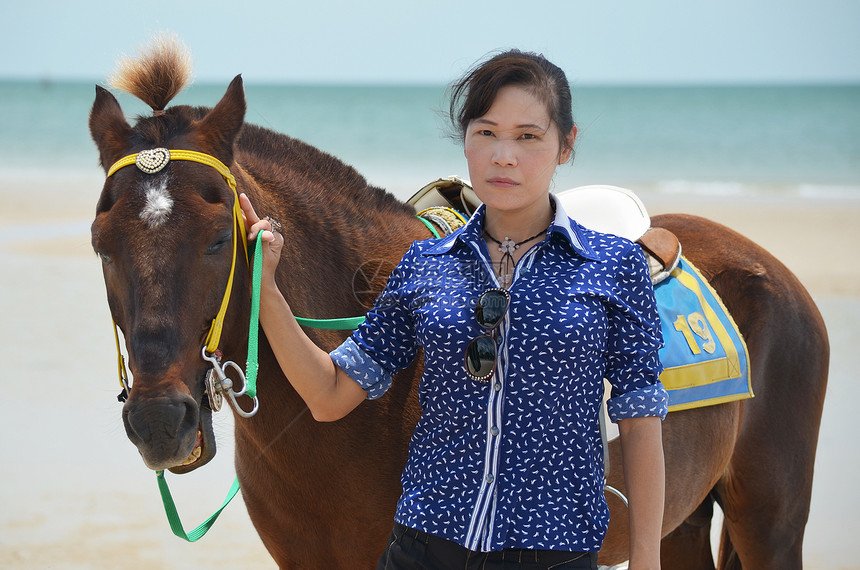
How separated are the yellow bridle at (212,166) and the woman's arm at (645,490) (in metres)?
0.85

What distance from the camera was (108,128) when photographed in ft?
5.91

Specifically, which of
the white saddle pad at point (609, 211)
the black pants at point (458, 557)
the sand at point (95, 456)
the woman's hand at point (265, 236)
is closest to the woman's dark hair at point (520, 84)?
the woman's hand at point (265, 236)

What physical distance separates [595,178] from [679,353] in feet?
62.7

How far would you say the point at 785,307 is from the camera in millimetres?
3033

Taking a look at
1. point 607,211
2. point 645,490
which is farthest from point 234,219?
point 607,211

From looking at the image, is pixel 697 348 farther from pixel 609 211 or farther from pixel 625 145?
pixel 625 145

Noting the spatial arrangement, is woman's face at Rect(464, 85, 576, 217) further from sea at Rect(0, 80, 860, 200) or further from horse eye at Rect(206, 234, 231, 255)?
sea at Rect(0, 80, 860, 200)

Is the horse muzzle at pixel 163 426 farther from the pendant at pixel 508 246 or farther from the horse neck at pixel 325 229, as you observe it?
the pendant at pixel 508 246

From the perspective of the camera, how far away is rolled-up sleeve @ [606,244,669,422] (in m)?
1.58

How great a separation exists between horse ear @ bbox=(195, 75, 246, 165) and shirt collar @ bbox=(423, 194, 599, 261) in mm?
508

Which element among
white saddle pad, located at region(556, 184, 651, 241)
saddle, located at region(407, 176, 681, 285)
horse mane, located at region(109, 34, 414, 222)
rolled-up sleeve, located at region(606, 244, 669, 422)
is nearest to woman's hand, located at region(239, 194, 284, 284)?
horse mane, located at region(109, 34, 414, 222)

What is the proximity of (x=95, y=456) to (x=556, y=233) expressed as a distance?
473 centimetres

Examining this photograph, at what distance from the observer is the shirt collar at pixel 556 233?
159cm

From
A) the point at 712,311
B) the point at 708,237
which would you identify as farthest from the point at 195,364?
the point at 708,237
